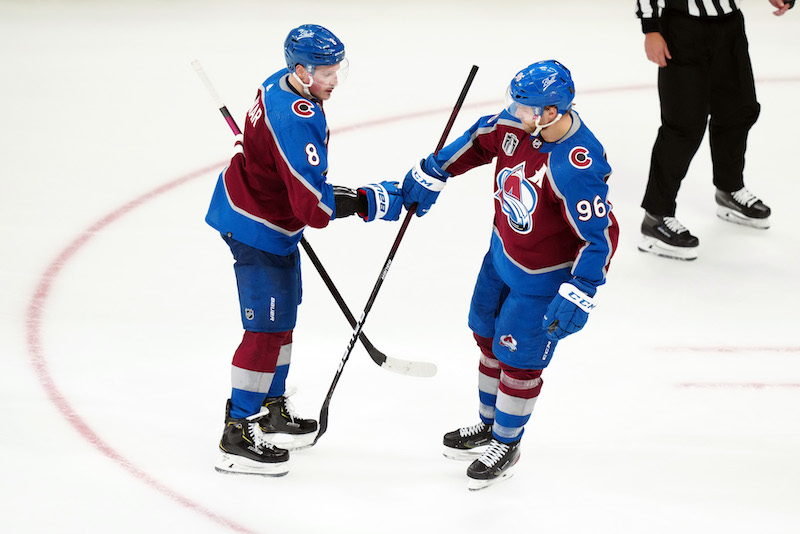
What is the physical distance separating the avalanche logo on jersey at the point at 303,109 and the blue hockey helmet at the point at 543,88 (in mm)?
494

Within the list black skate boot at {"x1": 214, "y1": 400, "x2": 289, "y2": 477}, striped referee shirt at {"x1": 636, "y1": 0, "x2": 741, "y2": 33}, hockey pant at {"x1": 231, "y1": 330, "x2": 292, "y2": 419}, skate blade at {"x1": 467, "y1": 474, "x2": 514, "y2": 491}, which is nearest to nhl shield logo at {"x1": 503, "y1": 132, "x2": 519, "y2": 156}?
hockey pant at {"x1": 231, "y1": 330, "x2": 292, "y2": 419}

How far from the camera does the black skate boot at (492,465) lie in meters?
2.73

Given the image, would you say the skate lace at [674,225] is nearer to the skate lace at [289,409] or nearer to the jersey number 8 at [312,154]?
the skate lace at [289,409]

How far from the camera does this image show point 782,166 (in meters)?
4.76

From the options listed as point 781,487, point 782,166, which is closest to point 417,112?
point 782,166

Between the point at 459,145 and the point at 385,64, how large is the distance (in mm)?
3274

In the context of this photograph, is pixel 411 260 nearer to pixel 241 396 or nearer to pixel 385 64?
pixel 241 396

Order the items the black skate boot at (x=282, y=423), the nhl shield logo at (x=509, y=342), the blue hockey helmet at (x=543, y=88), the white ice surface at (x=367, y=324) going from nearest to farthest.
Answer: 1. the blue hockey helmet at (x=543, y=88)
2. the nhl shield logo at (x=509, y=342)
3. the white ice surface at (x=367, y=324)
4. the black skate boot at (x=282, y=423)

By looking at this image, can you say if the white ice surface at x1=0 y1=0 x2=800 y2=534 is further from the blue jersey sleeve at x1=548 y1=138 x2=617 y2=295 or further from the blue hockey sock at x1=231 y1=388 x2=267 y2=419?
the blue jersey sleeve at x1=548 y1=138 x2=617 y2=295

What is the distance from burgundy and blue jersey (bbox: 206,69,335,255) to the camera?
7.96 feet

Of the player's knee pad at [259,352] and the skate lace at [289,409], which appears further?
the skate lace at [289,409]

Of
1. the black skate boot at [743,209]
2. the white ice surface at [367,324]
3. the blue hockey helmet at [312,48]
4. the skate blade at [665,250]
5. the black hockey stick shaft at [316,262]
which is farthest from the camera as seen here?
the black skate boot at [743,209]

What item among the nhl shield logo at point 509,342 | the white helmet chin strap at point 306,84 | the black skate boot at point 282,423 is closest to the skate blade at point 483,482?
the nhl shield logo at point 509,342

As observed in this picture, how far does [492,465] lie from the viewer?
273cm
